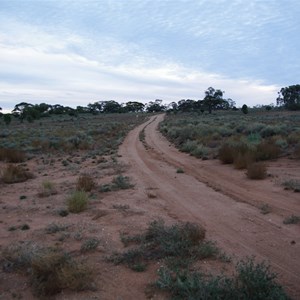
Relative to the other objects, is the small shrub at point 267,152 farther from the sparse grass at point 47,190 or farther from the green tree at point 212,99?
the green tree at point 212,99

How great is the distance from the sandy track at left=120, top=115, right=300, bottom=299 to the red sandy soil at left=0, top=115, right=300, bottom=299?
16 mm

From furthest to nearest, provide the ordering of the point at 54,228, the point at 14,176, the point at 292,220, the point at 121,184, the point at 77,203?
the point at 14,176 → the point at 121,184 → the point at 77,203 → the point at 54,228 → the point at 292,220

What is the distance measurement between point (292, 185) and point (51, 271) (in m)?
8.32

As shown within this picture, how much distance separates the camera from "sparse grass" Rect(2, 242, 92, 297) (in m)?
5.72

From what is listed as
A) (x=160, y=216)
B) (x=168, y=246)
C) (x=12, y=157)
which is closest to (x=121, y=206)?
(x=160, y=216)

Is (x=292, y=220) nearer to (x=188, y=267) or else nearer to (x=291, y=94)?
(x=188, y=267)

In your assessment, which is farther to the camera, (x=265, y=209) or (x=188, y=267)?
(x=265, y=209)

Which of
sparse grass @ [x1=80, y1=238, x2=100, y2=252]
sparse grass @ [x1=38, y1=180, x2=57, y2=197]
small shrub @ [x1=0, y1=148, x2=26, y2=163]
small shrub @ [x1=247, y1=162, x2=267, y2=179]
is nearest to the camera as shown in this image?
sparse grass @ [x1=80, y1=238, x2=100, y2=252]

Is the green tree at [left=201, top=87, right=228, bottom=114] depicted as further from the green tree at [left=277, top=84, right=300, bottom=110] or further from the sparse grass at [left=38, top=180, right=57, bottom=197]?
the sparse grass at [left=38, top=180, right=57, bottom=197]

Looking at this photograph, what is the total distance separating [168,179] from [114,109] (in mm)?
155387

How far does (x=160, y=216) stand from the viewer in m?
9.38


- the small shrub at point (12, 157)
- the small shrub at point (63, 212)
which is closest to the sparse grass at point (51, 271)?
the small shrub at point (63, 212)

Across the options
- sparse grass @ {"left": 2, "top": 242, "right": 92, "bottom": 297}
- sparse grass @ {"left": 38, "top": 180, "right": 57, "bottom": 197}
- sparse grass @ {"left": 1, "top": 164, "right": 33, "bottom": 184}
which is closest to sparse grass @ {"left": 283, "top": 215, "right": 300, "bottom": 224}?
sparse grass @ {"left": 2, "top": 242, "right": 92, "bottom": 297}

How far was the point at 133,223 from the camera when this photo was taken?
29.3ft
